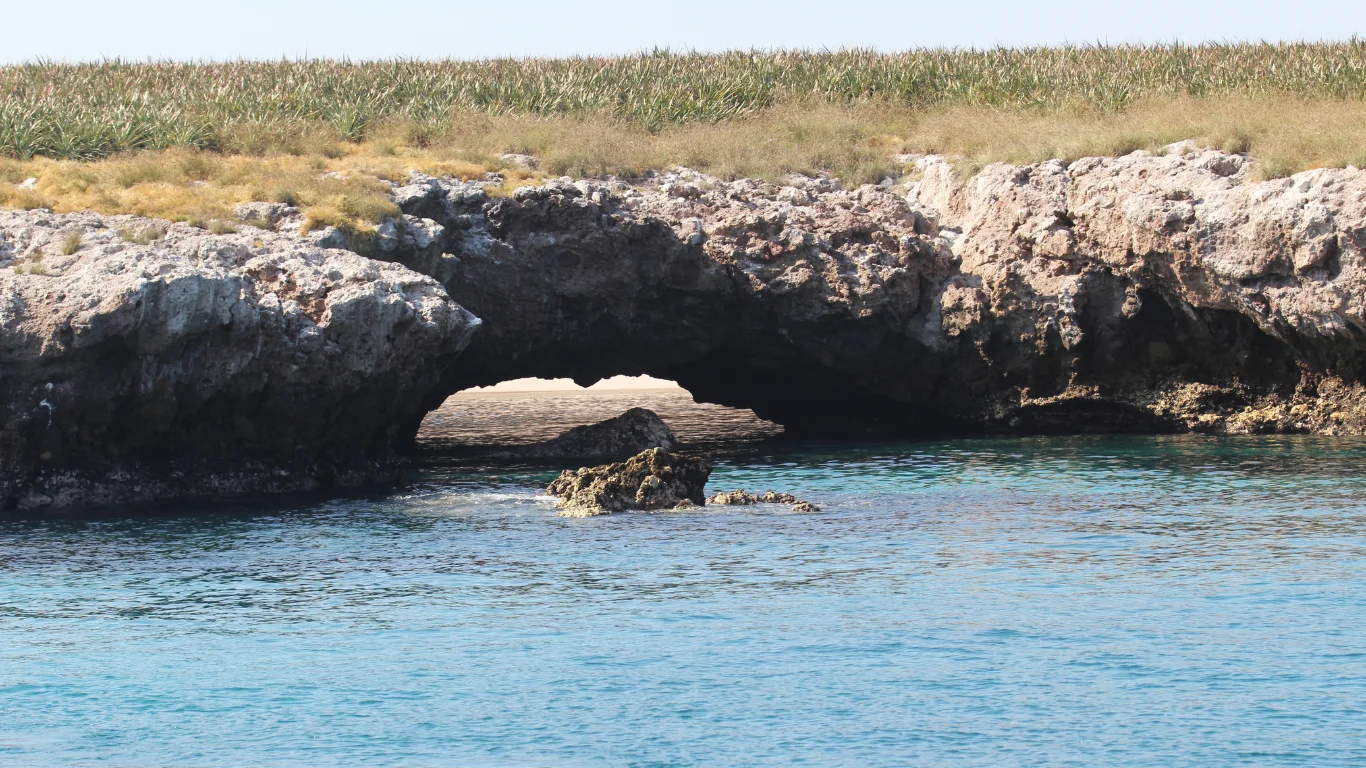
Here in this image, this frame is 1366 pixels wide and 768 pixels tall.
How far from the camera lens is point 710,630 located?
16891 millimetres

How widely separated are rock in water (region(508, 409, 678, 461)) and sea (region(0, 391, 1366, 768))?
6.74 meters

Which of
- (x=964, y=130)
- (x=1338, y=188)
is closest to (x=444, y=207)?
(x=964, y=130)

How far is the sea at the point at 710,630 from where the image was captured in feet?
44.2

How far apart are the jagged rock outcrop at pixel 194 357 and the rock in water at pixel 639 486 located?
4.25 metres

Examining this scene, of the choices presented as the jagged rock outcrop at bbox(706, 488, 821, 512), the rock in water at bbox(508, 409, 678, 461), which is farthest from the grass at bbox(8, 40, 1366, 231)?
the jagged rock outcrop at bbox(706, 488, 821, 512)

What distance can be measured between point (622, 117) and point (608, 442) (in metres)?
13.1

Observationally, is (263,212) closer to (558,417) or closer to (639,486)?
(639,486)

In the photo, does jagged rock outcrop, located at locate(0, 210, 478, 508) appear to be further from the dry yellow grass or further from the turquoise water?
the dry yellow grass

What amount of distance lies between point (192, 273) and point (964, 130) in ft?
→ 70.8

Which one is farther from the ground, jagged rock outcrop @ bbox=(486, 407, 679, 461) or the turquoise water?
jagged rock outcrop @ bbox=(486, 407, 679, 461)

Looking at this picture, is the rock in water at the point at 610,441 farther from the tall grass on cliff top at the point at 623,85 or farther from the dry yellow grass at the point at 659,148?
the tall grass on cliff top at the point at 623,85

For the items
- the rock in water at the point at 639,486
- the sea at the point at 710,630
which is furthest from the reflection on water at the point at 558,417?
the sea at the point at 710,630

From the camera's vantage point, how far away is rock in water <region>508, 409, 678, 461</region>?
111ft

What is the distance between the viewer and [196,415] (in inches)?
1056
